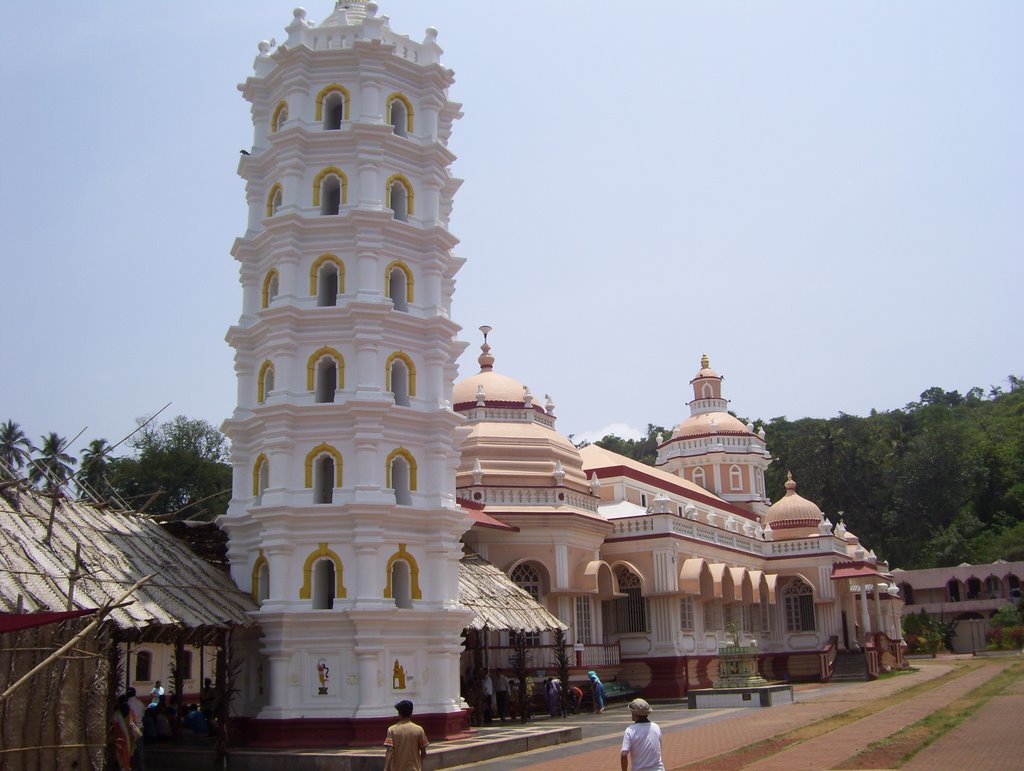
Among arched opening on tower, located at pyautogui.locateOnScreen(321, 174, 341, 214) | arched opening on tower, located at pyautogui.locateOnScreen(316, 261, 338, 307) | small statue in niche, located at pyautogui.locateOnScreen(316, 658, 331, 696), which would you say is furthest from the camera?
arched opening on tower, located at pyautogui.locateOnScreen(321, 174, 341, 214)

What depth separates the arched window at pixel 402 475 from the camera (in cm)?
2131

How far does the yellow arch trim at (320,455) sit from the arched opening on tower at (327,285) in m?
3.15

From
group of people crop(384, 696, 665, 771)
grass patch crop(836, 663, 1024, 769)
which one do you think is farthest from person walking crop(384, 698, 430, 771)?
grass patch crop(836, 663, 1024, 769)

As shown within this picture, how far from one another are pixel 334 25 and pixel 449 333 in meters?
7.56

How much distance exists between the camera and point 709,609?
3738cm

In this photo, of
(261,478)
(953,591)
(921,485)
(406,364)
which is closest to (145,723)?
(261,478)

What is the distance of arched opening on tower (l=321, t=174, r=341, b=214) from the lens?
2277cm

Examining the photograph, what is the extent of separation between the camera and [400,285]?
74.4ft

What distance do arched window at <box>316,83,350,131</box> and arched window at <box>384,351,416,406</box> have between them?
545 centimetres

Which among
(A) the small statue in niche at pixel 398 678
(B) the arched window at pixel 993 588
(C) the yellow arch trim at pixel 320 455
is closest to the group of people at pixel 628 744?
(A) the small statue in niche at pixel 398 678

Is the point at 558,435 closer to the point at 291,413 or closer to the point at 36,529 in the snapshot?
the point at 291,413

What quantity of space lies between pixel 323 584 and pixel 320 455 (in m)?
2.57

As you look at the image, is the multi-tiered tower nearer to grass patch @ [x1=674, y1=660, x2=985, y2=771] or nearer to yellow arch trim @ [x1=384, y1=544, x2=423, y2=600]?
yellow arch trim @ [x1=384, y1=544, x2=423, y2=600]

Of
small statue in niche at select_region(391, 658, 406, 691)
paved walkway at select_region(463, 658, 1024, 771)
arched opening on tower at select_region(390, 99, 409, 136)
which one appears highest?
arched opening on tower at select_region(390, 99, 409, 136)
